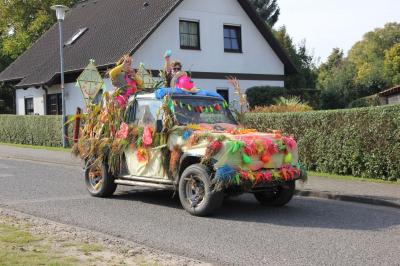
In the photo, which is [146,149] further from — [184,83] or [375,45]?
[375,45]

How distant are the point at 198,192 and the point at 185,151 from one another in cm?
72

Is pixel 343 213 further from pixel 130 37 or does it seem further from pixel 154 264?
pixel 130 37

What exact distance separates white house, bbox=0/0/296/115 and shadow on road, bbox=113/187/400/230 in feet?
51.0

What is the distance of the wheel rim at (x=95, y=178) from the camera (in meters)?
11.4

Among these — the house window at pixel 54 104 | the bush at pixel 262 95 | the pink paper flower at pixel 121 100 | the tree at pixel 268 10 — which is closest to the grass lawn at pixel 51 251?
the pink paper flower at pixel 121 100

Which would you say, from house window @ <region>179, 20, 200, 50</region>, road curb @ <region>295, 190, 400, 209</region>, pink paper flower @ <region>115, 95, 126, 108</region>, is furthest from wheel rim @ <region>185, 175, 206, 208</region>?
house window @ <region>179, 20, 200, 50</region>

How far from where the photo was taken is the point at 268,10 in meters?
55.9

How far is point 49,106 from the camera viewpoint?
31.4m

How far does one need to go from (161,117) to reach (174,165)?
3.14ft

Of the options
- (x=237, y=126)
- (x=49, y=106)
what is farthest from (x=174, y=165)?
(x=49, y=106)

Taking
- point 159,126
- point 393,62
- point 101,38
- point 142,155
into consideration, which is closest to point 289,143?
point 159,126

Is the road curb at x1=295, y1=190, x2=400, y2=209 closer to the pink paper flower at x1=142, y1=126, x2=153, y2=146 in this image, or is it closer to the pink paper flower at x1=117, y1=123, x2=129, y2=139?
the pink paper flower at x1=142, y1=126, x2=153, y2=146

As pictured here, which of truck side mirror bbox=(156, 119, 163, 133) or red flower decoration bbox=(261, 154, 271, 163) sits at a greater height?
truck side mirror bbox=(156, 119, 163, 133)

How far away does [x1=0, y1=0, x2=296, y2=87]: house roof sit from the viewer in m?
26.5
